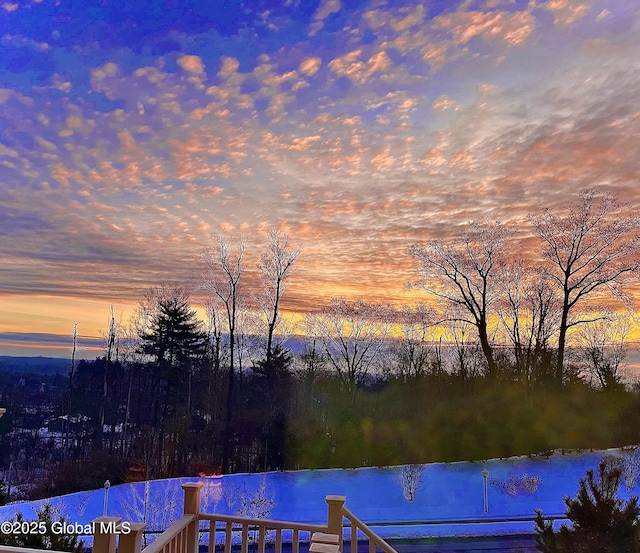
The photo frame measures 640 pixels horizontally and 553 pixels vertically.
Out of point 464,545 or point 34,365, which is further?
point 34,365

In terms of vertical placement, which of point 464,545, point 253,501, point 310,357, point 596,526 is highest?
point 310,357

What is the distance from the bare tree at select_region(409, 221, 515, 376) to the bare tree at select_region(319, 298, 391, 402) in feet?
2.56

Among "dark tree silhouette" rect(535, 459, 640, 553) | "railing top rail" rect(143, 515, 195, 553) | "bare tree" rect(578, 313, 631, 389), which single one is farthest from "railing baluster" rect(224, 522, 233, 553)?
"bare tree" rect(578, 313, 631, 389)

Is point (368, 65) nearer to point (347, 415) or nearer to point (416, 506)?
point (347, 415)

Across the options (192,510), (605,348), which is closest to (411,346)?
(605,348)

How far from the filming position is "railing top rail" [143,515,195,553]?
5.36ft

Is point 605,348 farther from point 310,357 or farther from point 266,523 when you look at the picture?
point 266,523

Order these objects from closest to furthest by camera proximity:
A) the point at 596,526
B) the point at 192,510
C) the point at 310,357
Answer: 1. the point at 192,510
2. the point at 596,526
3. the point at 310,357

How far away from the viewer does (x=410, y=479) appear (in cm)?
552

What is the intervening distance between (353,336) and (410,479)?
186 centimetres

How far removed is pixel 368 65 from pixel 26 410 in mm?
5818

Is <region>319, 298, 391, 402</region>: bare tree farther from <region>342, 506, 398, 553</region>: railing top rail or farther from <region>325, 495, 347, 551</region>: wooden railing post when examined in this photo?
<region>325, 495, 347, 551</region>: wooden railing post

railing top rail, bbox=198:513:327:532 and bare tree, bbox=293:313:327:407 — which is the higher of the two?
bare tree, bbox=293:313:327:407

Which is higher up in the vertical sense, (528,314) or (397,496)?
(528,314)
